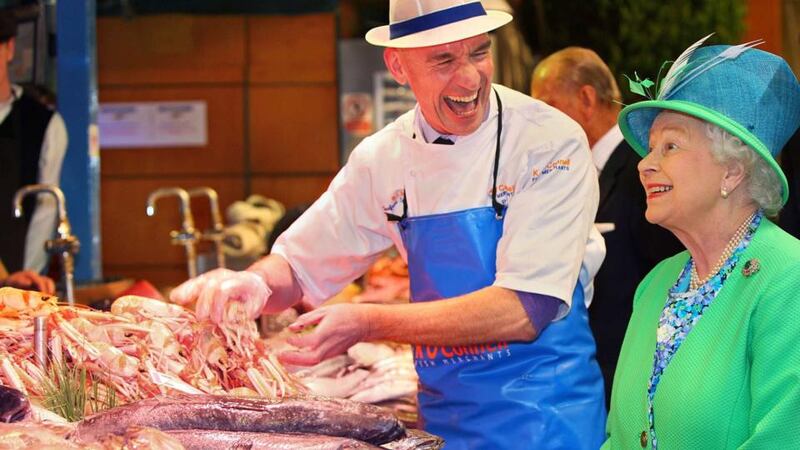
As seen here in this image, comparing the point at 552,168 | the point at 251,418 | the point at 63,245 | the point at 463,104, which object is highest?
the point at 463,104

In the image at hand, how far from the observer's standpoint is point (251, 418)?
2102 mm

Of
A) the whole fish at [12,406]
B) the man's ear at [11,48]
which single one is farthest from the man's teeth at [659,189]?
the man's ear at [11,48]

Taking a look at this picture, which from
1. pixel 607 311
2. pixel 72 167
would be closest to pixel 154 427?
pixel 607 311

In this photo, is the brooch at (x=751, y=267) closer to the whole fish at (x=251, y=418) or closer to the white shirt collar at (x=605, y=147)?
the whole fish at (x=251, y=418)

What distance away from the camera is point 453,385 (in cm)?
325

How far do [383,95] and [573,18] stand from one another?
1759mm

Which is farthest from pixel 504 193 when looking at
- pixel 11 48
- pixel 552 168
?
pixel 11 48

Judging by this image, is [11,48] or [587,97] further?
[11,48]

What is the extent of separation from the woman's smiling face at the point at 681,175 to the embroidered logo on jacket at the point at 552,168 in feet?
1.96

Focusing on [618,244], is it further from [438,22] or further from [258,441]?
[258,441]

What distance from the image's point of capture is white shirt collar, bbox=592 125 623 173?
5102mm

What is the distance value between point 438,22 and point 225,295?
907mm

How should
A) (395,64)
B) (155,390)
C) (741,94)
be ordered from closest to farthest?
1. (741,94)
2. (155,390)
3. (395,64)

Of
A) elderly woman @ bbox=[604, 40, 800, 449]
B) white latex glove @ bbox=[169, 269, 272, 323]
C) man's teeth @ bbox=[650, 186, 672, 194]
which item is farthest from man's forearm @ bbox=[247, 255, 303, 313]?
man's teeth @ bbox=[650, 186, 672, 194]
